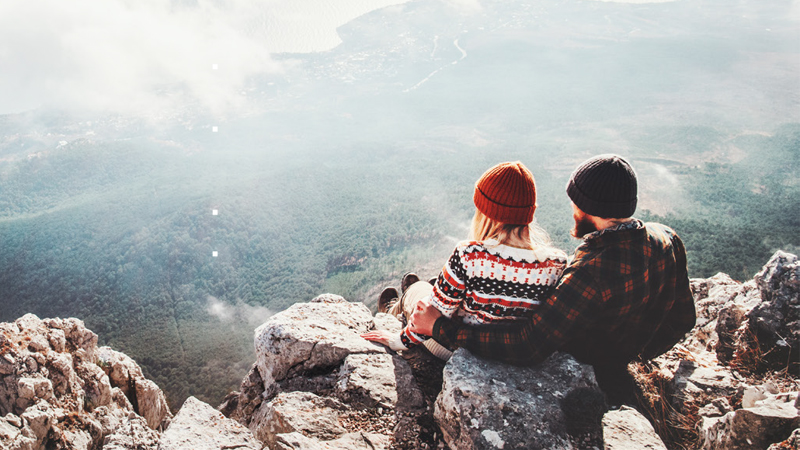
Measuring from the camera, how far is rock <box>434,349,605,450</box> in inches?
156

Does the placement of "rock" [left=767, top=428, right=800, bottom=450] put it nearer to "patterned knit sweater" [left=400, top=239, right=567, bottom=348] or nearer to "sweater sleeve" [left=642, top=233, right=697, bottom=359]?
"sweater sleeve" [left=642, top=233, right=697, bottom=359]

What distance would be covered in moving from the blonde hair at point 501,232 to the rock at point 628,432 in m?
1.95

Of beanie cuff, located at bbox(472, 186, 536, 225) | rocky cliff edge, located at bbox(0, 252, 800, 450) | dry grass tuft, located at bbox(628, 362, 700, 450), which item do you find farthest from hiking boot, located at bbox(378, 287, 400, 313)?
beanie cuff, located at bbox(472, 186, 536, 225)

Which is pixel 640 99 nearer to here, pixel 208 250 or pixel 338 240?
pixel 338 240

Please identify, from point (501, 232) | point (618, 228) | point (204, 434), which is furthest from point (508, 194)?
point (204, 434)

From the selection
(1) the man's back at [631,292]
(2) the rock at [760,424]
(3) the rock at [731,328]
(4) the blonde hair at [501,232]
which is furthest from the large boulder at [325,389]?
(3) the rock at [731,328]

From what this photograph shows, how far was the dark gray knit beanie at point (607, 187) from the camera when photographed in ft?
12.3

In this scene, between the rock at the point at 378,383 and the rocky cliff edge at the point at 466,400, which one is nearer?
the rocky cliff edge at the point at 466,400

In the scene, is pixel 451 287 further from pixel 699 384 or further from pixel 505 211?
pixel 699 384

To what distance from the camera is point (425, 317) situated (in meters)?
4.63

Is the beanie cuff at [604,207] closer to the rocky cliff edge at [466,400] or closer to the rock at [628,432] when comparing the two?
the rocky cliff edge at [466,400]

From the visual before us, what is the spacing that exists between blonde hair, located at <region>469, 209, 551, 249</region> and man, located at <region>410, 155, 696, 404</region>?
45 cm

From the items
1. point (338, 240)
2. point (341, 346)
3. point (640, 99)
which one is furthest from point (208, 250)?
point (640, 99)

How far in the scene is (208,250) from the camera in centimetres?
11975
